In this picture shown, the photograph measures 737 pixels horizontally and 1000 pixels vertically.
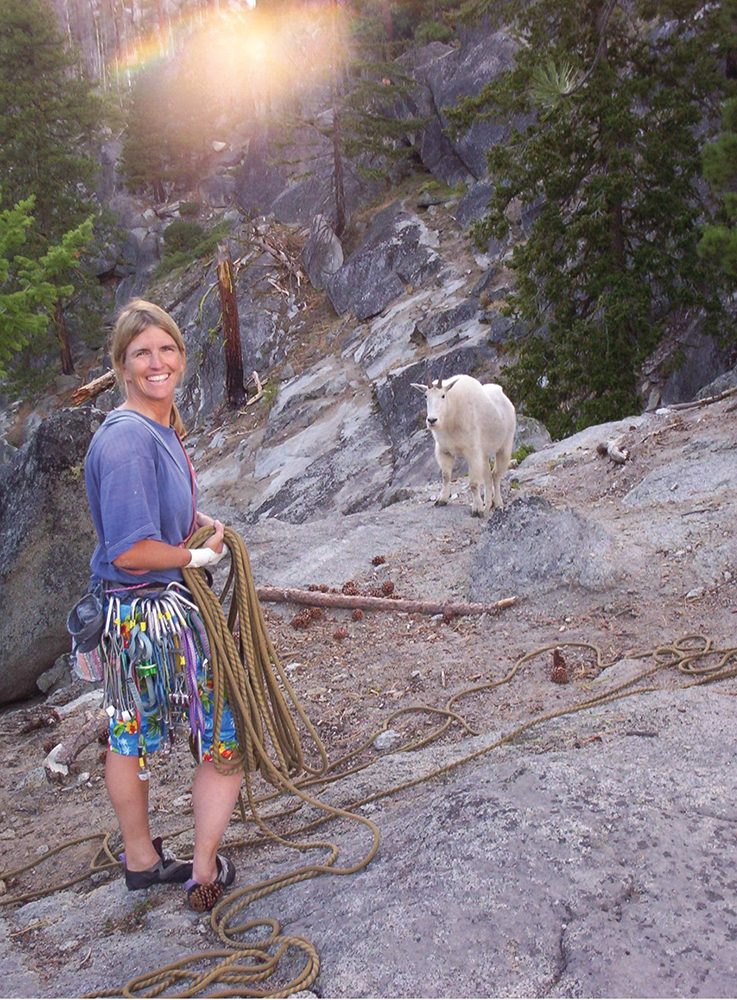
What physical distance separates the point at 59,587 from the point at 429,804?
6474 mm

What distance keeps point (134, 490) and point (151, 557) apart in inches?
9.8

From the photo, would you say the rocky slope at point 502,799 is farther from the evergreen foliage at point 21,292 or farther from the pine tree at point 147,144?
the pine tree at point 147,144

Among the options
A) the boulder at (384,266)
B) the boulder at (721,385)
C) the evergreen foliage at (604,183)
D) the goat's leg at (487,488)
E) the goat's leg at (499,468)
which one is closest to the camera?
the goat's leg at (487,488)

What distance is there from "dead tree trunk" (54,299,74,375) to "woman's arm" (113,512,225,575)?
3265 cm

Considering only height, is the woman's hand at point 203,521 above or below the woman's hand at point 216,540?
above

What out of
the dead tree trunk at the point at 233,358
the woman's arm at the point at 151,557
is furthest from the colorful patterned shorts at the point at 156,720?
the dead tree trunk at the point at 233,358

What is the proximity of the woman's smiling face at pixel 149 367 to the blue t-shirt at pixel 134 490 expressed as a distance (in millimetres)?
100

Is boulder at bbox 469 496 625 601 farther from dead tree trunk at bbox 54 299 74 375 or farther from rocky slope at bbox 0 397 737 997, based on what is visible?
dead tree trunk at bbox 54 299 74 375

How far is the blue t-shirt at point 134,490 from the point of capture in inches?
109

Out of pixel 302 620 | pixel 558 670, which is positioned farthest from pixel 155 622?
pixel 302 620

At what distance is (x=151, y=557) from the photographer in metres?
2.80

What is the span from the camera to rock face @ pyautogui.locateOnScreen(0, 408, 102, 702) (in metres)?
8.30

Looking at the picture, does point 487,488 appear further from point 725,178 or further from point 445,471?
point 725,178

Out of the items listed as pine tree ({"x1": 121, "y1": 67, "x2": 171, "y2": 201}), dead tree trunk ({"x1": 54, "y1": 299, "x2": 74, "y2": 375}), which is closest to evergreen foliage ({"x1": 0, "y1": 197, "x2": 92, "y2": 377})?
dead tree trunk ({"x1": 54, "y1": 299, "x2": 74, "y2": 375})
